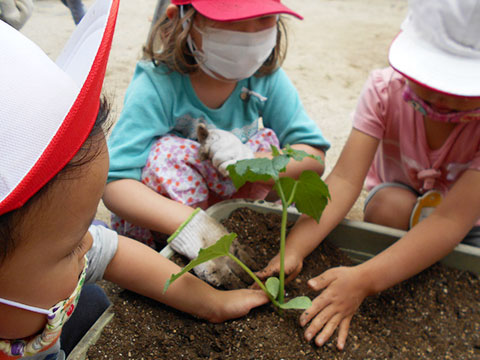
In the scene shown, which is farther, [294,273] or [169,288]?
[294,273]

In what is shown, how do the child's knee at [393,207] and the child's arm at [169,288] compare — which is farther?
the child's knee at [393,207]

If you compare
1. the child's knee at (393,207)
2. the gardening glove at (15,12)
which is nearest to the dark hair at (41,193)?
the gardening glove at (15,12)

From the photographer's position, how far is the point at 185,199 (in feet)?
3.93

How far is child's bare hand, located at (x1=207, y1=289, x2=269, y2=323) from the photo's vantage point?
86 cm

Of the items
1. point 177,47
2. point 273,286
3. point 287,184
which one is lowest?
point 273,286

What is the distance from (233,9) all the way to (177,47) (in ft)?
0.62

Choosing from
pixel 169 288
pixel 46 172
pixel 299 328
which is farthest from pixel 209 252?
pixel 46 172

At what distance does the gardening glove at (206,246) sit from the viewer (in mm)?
943

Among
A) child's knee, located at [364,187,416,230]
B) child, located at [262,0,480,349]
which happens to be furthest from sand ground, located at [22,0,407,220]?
child, located at [262,0,480,349]

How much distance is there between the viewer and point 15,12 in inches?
32.6

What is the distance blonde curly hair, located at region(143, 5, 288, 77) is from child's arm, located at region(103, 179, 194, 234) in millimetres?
356

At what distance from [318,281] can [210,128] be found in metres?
0.56

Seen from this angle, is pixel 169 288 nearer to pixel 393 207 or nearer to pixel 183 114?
pixel 183 114

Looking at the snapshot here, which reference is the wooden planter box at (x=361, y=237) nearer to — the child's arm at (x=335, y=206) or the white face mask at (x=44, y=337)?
the child's arm at (x=335, y=206)
